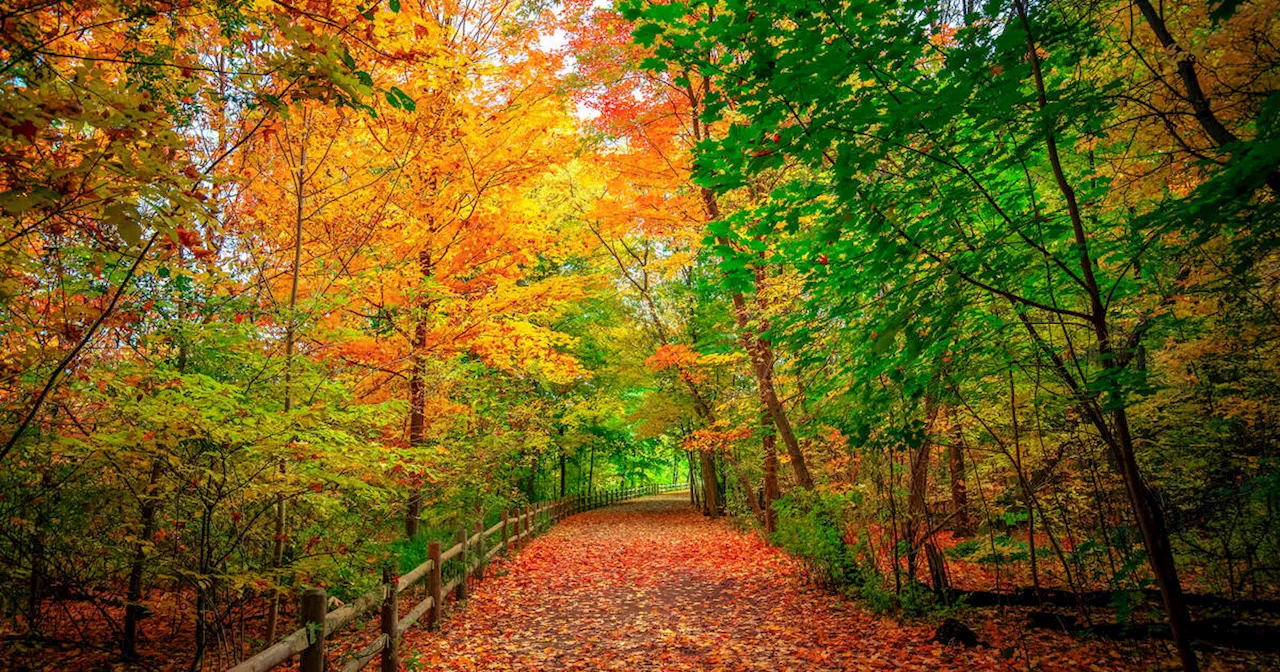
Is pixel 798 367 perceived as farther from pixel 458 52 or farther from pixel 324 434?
pixel 458 52

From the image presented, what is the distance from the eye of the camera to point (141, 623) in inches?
277

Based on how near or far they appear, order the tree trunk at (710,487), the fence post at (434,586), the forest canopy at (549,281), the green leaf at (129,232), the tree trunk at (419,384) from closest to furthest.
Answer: the green leaf at (129,232) < the forest canopy at (549,281) < the fence post at (434,586) < the tree trunk at (419,384) < the tree trunk at (710,487)

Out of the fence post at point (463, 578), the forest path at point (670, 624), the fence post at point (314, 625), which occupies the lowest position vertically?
the forest path at point (670, 624)

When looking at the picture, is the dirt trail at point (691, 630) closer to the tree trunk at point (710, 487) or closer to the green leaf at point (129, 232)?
the green leaf at point (129, 232)

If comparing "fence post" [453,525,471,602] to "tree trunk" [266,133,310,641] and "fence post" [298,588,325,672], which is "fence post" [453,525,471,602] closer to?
"tree trunk" [266,133,310,641]

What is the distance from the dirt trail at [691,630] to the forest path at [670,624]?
19 mm

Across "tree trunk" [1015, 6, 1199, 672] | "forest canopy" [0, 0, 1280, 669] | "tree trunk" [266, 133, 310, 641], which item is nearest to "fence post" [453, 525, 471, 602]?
"forest canopy" [0, 0, 1280, 669]

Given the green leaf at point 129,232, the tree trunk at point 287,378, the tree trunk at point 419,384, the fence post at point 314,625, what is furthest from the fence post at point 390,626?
the green leaf at point 129,232

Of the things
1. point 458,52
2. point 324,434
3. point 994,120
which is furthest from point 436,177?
point 994,120

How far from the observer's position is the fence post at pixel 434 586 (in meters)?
7.54

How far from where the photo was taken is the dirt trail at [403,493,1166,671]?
240 inches

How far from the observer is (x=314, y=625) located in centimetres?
461

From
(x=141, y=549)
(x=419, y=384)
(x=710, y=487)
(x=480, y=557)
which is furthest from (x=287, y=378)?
(x=710, y=487)

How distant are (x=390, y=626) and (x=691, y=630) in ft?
11.7
